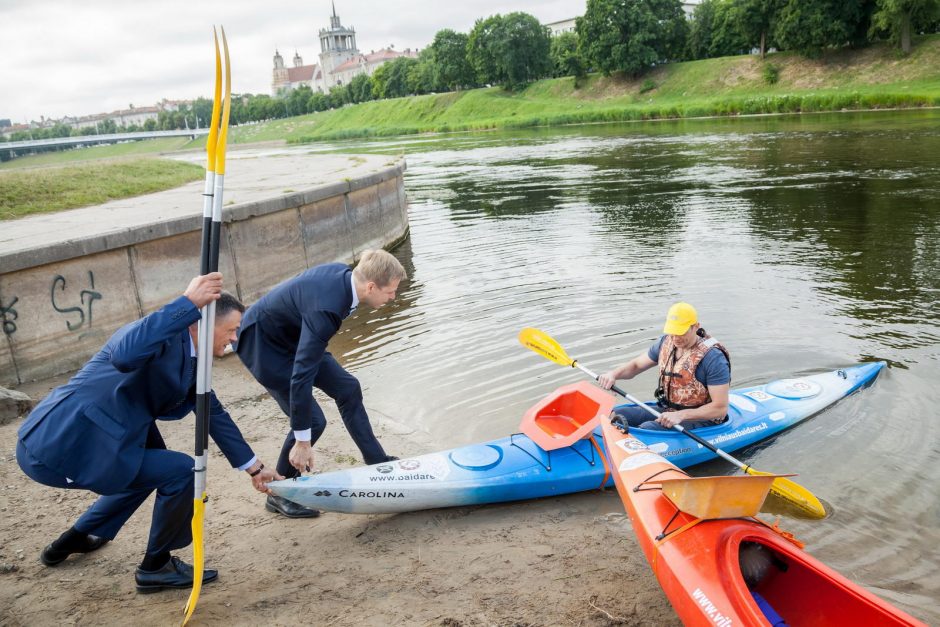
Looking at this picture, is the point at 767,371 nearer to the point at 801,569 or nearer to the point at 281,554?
the point at 801,569

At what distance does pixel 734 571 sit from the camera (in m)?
3.40

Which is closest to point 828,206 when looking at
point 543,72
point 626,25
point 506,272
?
point 506,272

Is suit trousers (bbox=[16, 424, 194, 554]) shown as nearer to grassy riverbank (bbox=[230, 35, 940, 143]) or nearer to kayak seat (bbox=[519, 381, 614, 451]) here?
kayak seat (bbox=[519, 381, 614, 451])

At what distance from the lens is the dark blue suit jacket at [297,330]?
4.17 metres

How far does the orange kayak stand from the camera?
3240mm

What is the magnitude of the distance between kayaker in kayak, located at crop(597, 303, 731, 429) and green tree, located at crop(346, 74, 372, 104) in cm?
10451

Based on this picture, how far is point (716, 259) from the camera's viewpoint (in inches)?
468

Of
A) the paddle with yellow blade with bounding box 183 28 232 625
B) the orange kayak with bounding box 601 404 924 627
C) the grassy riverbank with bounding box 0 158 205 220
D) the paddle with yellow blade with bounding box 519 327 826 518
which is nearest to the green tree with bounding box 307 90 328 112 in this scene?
the grassy riverbank with bounding box 0 158 205 220

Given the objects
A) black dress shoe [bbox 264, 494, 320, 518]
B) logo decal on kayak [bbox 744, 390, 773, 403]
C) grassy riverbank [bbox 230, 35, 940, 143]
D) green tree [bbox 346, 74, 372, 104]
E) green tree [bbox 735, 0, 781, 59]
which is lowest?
logo decal on kayak [bbox 744, 390, 773, 403]

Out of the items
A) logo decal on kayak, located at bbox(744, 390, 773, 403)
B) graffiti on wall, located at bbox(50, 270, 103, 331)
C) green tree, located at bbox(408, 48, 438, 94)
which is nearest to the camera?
logo decal on kayak, located at bbox(744, 390, 773, 403)

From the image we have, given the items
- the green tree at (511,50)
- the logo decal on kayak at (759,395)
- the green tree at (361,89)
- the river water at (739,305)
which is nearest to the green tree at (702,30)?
the green tree at (511,50)

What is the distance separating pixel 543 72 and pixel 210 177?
7761cm

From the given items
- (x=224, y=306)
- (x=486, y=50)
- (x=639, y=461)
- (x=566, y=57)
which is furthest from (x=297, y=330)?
(x=486, y=50)

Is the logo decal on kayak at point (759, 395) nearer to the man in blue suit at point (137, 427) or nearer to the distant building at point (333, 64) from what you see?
the man in blue suit at point (137, 427)
